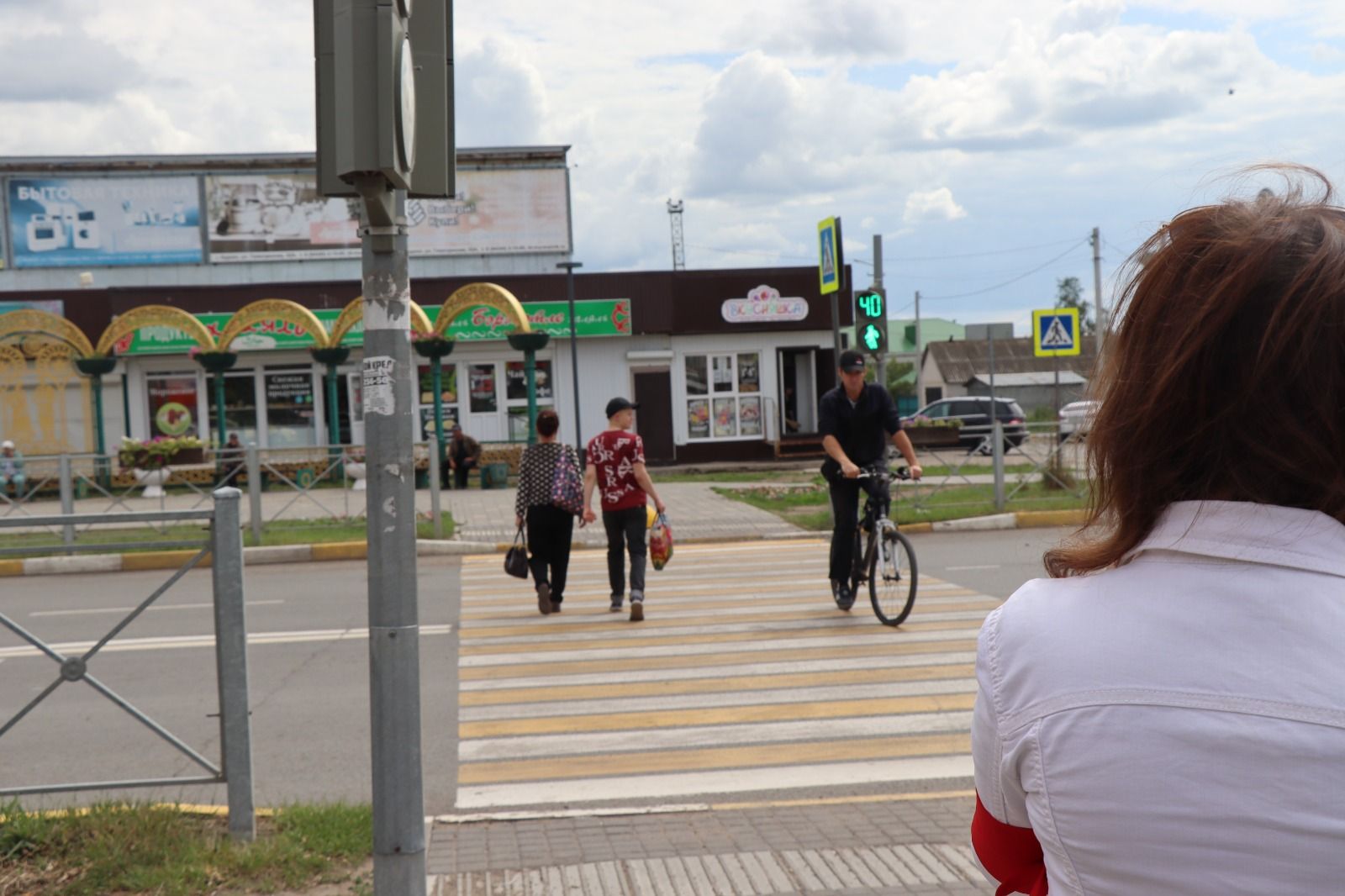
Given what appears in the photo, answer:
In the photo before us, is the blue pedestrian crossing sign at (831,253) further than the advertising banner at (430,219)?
No

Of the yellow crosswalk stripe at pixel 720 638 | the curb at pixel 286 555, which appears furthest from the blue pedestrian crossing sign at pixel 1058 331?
the yellow crosswalk stripe at pixel 720 638

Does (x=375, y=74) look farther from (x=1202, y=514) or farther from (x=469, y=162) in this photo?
(x=469, y=162)

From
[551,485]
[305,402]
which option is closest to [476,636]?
[551,485]

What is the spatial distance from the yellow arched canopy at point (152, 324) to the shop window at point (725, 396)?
11590mm

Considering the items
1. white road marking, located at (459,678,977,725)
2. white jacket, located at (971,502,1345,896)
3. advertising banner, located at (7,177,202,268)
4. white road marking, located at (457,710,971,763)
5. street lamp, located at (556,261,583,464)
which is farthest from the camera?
advertising banner, located at (7,177,202,268)

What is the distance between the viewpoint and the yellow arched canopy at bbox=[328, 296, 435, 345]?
25.8 meters

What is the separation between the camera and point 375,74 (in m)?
3.25

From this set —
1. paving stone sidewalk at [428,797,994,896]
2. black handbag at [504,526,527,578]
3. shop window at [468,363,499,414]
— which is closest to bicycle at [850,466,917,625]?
black handbag at [504,526,527,578]

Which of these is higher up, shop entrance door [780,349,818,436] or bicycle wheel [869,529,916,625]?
shop entrance door [780,349,818,436]

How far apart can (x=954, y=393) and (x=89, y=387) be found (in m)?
64.0

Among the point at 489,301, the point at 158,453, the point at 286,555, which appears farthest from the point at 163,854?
the point at 158,453

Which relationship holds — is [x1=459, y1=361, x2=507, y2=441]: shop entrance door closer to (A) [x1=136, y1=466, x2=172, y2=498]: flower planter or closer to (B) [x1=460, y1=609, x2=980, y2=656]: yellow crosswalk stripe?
(A) [x1=136, y1=466, x2=172, y2=498]: flower planter

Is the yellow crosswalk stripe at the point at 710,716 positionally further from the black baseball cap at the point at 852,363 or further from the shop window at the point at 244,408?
the shop window at the point at 244,408

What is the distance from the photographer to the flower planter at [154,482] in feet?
60.3
